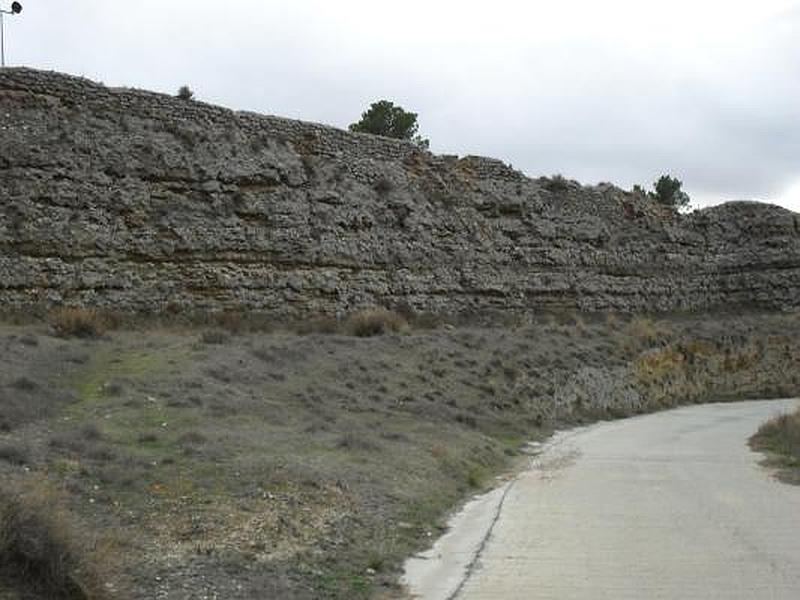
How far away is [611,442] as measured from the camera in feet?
61.0

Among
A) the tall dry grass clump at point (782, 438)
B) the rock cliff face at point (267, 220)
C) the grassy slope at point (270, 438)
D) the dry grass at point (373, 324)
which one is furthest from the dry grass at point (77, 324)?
the tall dry grass clump at point (782, 438)

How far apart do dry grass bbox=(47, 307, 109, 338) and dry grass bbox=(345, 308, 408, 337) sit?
638 centimetres

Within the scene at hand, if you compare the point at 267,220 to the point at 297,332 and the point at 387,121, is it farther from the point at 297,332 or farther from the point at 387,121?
the point at 387,121

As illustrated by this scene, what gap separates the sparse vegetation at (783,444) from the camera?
1434cm

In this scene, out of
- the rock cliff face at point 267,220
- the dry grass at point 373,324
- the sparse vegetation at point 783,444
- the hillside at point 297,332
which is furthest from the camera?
the dry grass at point 373,324

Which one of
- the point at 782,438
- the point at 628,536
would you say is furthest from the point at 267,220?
the point at 628,536

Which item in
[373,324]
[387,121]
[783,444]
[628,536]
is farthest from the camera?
[387,121]

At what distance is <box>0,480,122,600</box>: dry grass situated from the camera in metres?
5.84

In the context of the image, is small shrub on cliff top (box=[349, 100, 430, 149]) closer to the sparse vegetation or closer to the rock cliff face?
the rock cliff face

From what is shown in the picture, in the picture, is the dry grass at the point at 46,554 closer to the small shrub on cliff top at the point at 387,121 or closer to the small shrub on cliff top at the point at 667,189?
the small shrub on cliff top at the point at 387,121

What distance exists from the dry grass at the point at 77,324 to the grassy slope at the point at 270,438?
1.41 feet

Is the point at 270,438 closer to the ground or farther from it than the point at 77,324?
closer to the ground

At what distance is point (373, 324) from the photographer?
23531 millimetres

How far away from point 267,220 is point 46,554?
63.6 feet
